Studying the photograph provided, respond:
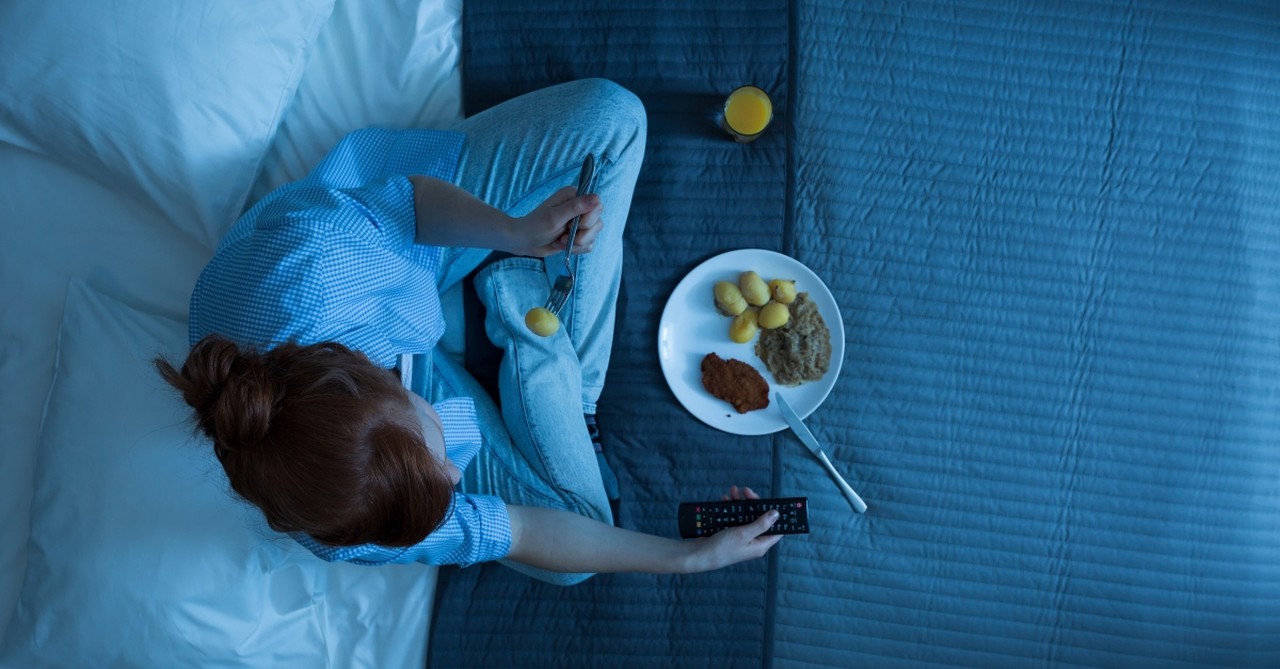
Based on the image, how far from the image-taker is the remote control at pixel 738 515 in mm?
995

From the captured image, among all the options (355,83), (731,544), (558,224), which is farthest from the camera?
(355,83)

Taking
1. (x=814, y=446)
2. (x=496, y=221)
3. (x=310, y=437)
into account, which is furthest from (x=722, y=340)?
(x=310, y=437)

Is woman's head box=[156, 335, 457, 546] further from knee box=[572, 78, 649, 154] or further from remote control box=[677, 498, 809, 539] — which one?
knee box=[572, 78, 649, 154]

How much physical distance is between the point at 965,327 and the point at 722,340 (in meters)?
0.37

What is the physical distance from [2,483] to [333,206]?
59 cm

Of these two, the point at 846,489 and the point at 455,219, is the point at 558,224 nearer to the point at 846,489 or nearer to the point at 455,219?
the point at 455,219

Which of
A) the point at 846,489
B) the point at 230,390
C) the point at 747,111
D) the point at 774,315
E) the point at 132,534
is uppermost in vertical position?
the point at 747,111

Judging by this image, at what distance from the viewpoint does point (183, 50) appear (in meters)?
0.89

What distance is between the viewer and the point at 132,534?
85cm

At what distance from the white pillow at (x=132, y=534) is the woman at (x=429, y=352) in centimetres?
12

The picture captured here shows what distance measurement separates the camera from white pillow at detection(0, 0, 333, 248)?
87cm

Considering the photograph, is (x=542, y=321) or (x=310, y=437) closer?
(x=310, y=437)

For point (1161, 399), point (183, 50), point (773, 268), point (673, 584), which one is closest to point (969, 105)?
point (773, 268)

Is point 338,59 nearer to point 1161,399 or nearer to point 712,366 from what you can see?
point 712,366
